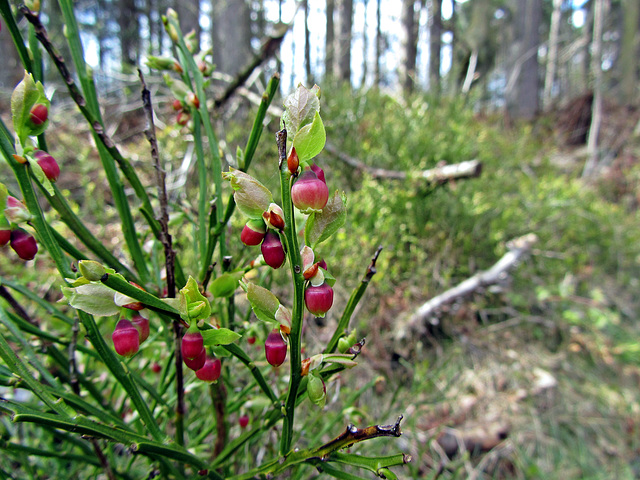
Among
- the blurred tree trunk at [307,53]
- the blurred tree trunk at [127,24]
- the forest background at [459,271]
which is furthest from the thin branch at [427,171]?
the blurred tree trunk at [127,24]

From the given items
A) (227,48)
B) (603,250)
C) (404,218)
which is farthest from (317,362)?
(227,48)

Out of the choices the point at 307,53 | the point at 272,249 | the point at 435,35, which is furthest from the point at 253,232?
the point at 435,35

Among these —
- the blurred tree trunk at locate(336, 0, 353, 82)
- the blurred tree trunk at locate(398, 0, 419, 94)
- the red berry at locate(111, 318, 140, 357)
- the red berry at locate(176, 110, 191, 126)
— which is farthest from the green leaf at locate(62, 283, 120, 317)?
the blurred tree trunk at locate(336, 0, 353, 82)

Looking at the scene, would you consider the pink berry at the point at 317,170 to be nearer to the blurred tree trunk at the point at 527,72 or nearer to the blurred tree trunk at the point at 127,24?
the blurred tree trunk at the point at 527,72

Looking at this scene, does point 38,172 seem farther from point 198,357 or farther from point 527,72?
point 527,72

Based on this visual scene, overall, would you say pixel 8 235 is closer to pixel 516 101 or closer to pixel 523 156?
pixel 523 156

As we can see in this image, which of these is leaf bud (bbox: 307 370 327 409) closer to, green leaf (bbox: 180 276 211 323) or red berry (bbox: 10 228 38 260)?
green leaf (bbox: 180 276 211 323)
